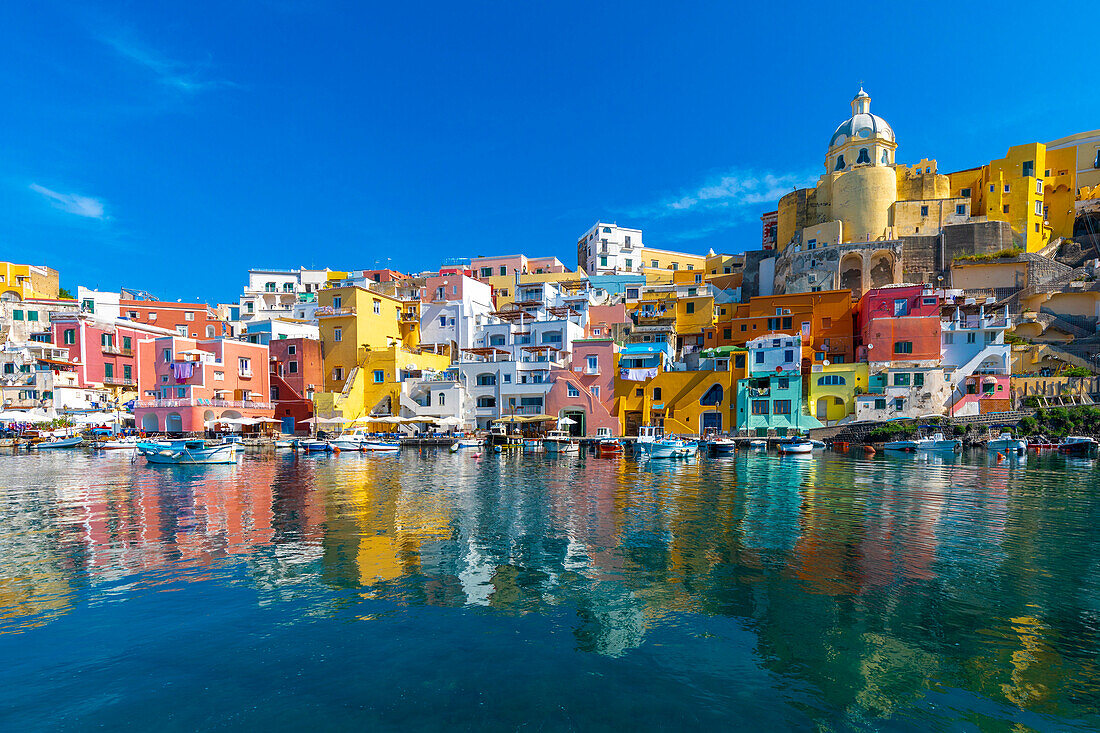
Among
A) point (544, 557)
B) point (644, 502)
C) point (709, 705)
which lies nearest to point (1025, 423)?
point (644, 502)

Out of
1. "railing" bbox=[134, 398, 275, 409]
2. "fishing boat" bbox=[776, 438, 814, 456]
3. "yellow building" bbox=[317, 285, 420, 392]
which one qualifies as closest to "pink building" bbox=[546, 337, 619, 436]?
"fishing boat" bbox=[776, 438, 814, 456]

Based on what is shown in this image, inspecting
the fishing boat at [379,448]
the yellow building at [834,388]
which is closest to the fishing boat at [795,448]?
the yellow building at [834,388]

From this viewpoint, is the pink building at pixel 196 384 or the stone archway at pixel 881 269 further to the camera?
the stone archway at pixel 881 269

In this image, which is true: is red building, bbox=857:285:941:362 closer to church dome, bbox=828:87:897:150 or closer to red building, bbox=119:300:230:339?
church dome, bbox=828:87:897:150

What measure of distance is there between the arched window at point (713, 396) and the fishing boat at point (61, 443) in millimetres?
51046

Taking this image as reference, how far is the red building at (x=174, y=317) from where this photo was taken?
6338cm

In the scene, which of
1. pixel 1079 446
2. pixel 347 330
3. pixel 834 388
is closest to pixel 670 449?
pixel 834 388

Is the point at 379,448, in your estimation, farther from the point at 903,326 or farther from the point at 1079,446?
the point at 1079,446

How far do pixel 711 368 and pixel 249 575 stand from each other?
4620 centimetres

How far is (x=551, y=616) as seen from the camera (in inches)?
382

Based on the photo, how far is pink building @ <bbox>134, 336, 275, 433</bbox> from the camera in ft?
158

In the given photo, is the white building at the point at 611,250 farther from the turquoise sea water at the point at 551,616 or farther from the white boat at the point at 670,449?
the turquoise sea water at the point at 551,616

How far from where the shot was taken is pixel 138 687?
7.48 m

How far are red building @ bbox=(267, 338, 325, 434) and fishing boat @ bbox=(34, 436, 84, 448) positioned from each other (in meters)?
15.0
